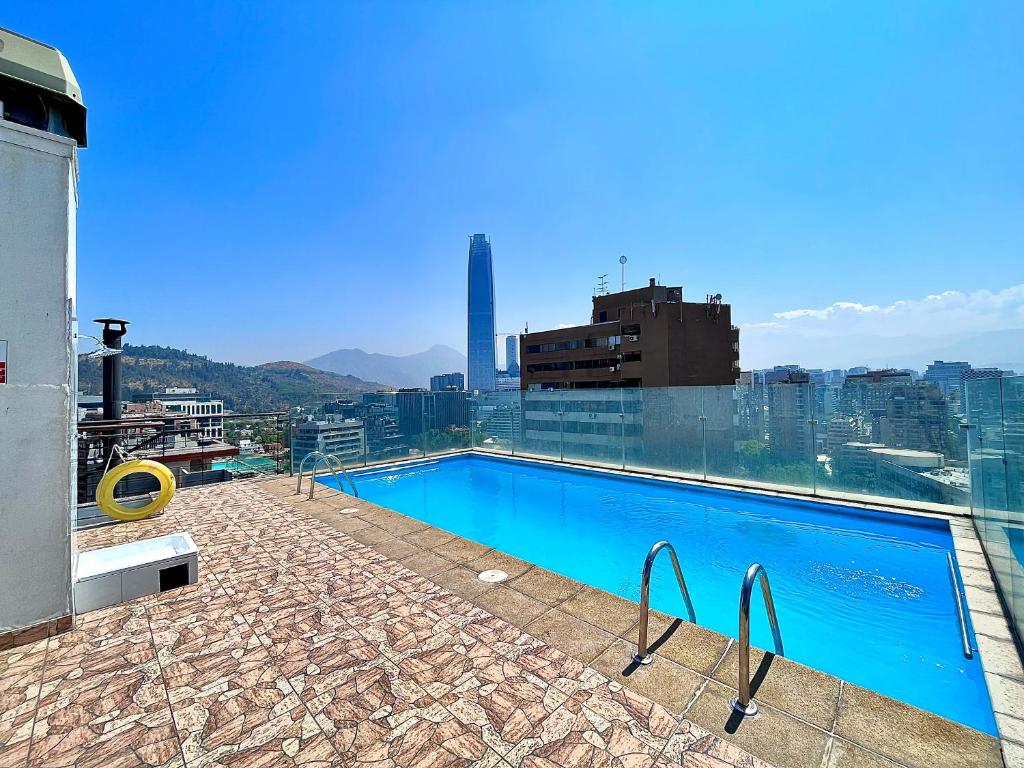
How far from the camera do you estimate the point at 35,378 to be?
2.45 meters

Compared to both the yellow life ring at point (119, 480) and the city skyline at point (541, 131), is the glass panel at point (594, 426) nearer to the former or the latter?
the city skyline at point (541, 131)

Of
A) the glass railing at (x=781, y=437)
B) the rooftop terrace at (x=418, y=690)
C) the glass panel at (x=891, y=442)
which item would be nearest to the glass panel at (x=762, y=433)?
the glass railing at (x=781, y=437)

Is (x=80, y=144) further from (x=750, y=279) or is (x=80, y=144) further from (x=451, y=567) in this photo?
Answer: (x=750, y=279)

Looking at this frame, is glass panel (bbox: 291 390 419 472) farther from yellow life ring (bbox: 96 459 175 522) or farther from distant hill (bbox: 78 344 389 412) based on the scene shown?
distant hill (bbox: 78 344 389 412)

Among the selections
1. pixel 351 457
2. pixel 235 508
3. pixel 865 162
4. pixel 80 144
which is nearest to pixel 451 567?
pixel 235 508

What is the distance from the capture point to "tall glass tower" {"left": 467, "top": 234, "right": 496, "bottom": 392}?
584ft

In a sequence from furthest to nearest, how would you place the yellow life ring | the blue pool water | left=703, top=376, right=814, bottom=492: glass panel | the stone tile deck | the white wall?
1. left=703, top=376, right=814, bottom=492: glass panel
2. the yellow life ring
3. the blue pool water
4. the white wall
5. the stone tile deck

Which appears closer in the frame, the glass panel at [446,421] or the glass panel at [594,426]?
the glass panel at [594,426]

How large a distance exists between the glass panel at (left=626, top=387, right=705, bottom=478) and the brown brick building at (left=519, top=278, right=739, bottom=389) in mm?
29777

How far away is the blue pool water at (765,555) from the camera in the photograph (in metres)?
3.32

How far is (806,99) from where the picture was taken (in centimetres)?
764

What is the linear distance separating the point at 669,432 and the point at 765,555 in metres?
3.58

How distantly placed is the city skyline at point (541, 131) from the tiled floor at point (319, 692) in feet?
8.57

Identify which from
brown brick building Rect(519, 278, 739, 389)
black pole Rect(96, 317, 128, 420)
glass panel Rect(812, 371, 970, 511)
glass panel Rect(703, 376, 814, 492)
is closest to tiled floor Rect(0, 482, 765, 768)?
black pole Rect(96, 317, 128, 420)
